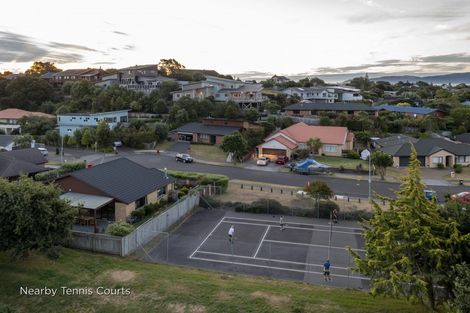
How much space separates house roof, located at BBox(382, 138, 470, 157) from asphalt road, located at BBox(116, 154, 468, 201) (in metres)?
11.1

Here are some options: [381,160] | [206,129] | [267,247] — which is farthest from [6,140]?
[381,160]

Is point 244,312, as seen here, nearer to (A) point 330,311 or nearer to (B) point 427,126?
(A) point 330,311

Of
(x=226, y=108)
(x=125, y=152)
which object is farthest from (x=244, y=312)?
(x=226, y=108)

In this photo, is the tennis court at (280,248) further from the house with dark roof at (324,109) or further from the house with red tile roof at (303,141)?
the house with dark roof at (324,109)

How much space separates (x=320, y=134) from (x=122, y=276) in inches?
1805

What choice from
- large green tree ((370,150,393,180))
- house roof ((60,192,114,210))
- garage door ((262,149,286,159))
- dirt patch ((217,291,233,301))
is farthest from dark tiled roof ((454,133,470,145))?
dirt patch ((217,291,233,301))

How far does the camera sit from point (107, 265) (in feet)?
65.0

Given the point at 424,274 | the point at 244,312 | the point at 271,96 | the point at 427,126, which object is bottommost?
the point at 244,312

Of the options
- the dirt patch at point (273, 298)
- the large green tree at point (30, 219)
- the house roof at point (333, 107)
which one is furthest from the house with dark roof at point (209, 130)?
the dirt patch at point (273, 298)

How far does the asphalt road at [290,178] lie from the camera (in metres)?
38.1

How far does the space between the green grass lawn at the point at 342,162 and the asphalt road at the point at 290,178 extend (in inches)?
237

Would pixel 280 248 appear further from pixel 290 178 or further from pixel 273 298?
pixel 290 178

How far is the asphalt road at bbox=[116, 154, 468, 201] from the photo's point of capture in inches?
1498

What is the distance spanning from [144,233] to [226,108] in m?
51.4
